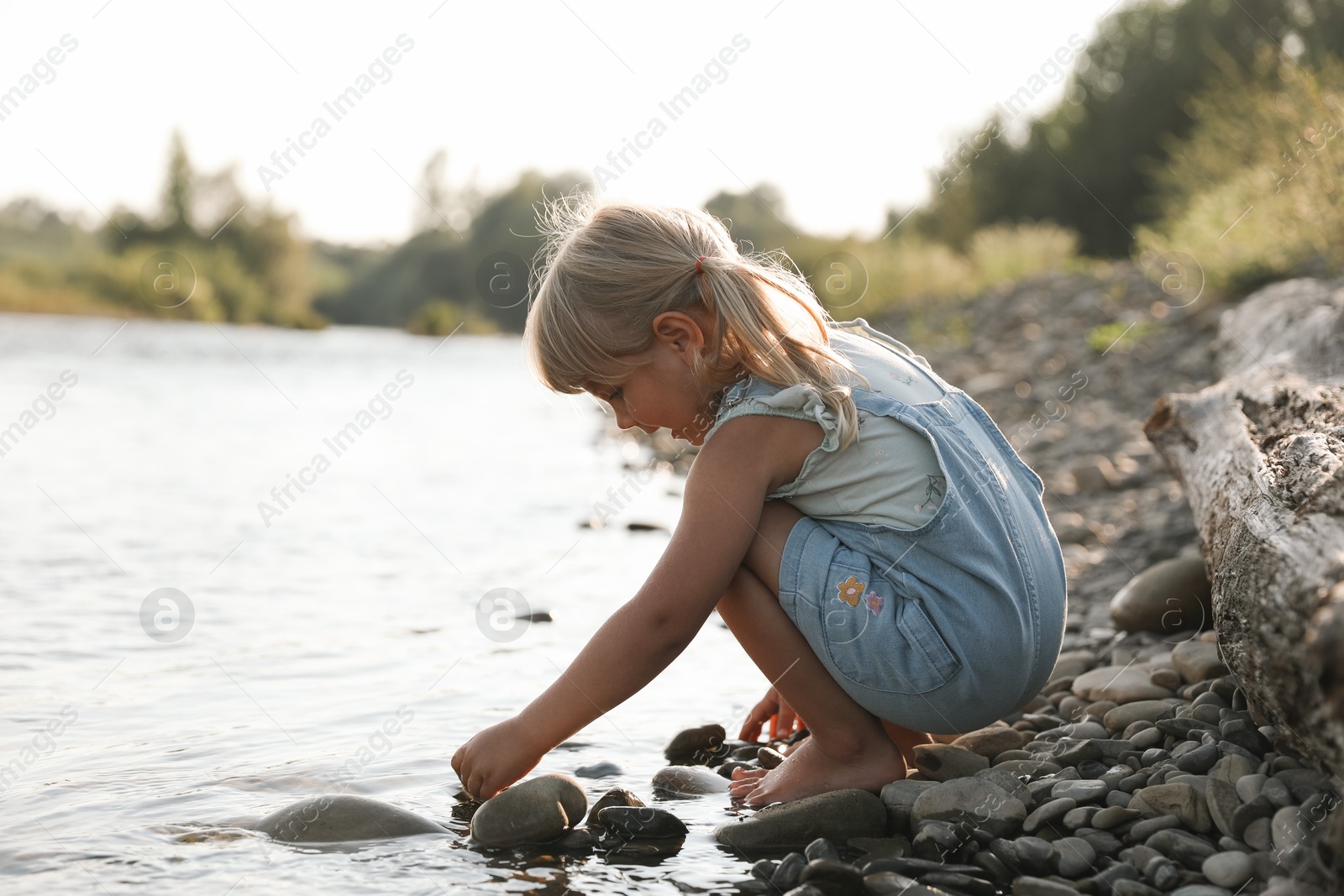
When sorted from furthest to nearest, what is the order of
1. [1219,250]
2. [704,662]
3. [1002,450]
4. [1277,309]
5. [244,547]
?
1. [1219,250]
2. [244,547]
3. [1277,309]
4. [704,662]
5. [1002,450]

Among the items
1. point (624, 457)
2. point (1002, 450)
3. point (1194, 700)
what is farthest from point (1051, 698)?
point (624, 457)

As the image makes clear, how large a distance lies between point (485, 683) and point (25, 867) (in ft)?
4.47

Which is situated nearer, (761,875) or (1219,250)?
(761,875)

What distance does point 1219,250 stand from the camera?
7.80 meters

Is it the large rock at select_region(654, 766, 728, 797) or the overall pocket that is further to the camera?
the large rock at select_region(654, 766, 728, 797)

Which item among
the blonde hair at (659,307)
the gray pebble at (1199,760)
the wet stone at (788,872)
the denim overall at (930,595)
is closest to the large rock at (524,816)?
the wet stone at (788,872)

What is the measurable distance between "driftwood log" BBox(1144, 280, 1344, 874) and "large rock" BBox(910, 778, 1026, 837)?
467 mm

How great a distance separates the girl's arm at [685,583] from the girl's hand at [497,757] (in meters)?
0.03

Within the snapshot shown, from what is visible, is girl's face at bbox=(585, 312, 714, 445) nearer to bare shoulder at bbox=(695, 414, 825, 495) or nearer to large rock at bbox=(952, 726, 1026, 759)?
bare shoulder at bbox=(695, 414, 825, 495)

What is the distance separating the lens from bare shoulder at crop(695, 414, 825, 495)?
203 centimetres

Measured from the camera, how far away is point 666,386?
2.23m

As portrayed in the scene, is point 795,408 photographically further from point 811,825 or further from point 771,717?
point 771,717

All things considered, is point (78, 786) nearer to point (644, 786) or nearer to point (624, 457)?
point (644, 786)

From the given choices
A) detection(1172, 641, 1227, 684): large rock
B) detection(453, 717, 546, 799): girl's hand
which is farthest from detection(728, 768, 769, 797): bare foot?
detection(1172, 641, 1227, 684): large rock
